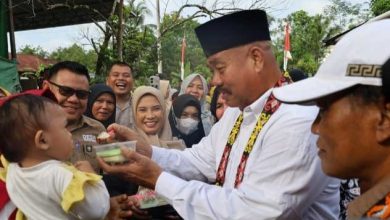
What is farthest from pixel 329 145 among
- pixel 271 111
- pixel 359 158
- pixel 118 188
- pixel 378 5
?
pixel 378 5

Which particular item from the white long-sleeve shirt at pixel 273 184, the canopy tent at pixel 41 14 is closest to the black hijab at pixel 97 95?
the white long-sleeve shirt at pixel 273 184

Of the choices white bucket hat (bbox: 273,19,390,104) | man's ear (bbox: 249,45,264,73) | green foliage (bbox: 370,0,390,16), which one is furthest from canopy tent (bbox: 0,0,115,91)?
green foliage (bbox: 370,0,390,16)

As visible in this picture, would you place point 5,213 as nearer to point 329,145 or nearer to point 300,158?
point 300,158

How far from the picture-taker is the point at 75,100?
3.67m

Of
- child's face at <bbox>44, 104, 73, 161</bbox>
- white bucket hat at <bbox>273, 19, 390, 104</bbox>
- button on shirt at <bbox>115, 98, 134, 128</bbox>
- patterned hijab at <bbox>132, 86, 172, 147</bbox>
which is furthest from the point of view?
button on shirt at <bbox>115, 98, 134, 128</bbox>

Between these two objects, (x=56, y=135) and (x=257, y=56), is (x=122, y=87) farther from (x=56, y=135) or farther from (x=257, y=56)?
(x=257, y=56)

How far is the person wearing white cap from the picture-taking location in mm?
1332

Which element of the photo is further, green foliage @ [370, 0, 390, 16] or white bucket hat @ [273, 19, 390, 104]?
green foliage @ [370, 0, 390, 16]

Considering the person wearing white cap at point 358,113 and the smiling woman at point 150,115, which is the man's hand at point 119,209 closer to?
the person wearing white cap at point 358,113

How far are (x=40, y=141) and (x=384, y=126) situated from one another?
5.32 feet

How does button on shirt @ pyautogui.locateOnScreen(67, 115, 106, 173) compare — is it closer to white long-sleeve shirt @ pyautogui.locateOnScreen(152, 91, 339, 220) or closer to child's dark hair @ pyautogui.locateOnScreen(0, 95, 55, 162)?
child's dark hair @ pyautogui.locateOnScreen(0, 95, 55, 162)

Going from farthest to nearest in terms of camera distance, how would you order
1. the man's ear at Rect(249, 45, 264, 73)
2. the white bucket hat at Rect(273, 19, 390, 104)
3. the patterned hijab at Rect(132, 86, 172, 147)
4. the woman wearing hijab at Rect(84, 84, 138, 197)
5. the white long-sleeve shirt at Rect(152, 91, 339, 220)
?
the woman wearing hijab at Rect(84, 84, 138, 197), the patterned hijab at Rect(132, 86, 172, 147), the man's ear at Rect(249, 45, 264, 73), the white long-sleeve shirt at Rect(152, 91, 339, 220), the white bucket hat at Rect(273, 19, 390, 104)

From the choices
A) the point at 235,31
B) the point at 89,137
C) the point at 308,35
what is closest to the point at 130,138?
the point at 89,137

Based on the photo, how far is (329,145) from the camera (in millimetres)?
1520
